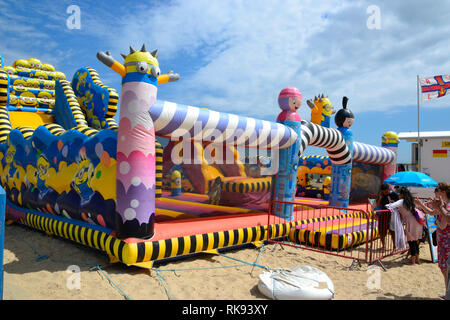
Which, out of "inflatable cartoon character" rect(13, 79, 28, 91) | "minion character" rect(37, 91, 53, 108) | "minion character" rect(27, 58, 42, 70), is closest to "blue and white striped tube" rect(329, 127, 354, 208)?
"minion character" rect(37, 91, 53, 108)

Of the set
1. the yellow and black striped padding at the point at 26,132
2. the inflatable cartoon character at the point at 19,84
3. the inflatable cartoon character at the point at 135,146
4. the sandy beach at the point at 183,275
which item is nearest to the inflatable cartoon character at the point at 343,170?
the sandy beach at the point at 183,275

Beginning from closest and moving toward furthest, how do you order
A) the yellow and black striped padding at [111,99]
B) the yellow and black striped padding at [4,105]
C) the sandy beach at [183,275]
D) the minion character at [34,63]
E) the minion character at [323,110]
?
1. the sandy beach at [183,275]
2. the yellow and black striped padding at [4,105]
3. the yellow and black striped padding at [111,99]
4. the minion character at [34,63]
5. the minion character at [323,110]

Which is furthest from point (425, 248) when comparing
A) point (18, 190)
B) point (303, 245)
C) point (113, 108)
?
point (18, 190)

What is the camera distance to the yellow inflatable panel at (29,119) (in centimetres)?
830

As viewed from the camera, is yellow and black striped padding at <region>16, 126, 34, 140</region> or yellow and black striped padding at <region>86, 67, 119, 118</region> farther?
yellow and black striped padding at <region>86, 67, 119, 118</region>

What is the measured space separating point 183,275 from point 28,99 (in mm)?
7160

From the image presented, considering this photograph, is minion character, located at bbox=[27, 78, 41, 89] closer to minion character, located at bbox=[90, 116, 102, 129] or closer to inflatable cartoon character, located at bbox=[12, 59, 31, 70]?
inflatable cartoon character, located at bbox=[12, 59, 31, 70]

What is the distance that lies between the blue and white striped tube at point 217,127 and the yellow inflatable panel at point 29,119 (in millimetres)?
5276

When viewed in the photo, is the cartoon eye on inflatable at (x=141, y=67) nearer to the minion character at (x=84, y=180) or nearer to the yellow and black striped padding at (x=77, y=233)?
the minion character at (x=84, y=180)

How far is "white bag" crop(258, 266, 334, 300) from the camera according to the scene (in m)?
3.46

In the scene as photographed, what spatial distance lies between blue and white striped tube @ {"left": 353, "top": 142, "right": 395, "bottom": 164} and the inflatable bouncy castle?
0.06 metres

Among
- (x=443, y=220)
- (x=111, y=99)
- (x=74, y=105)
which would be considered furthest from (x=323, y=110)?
(x=443, y=220)

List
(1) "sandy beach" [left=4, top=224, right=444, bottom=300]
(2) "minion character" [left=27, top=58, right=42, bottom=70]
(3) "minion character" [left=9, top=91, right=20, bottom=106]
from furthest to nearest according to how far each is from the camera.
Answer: (2) "minion character" [left=27, top=58, right=42, bottom=70]
(3) "minion character" [left=9, top=91, right=20, bottom=106]
(1) "sandy beach" [left=4, top=224, right=444, bottom=300]
